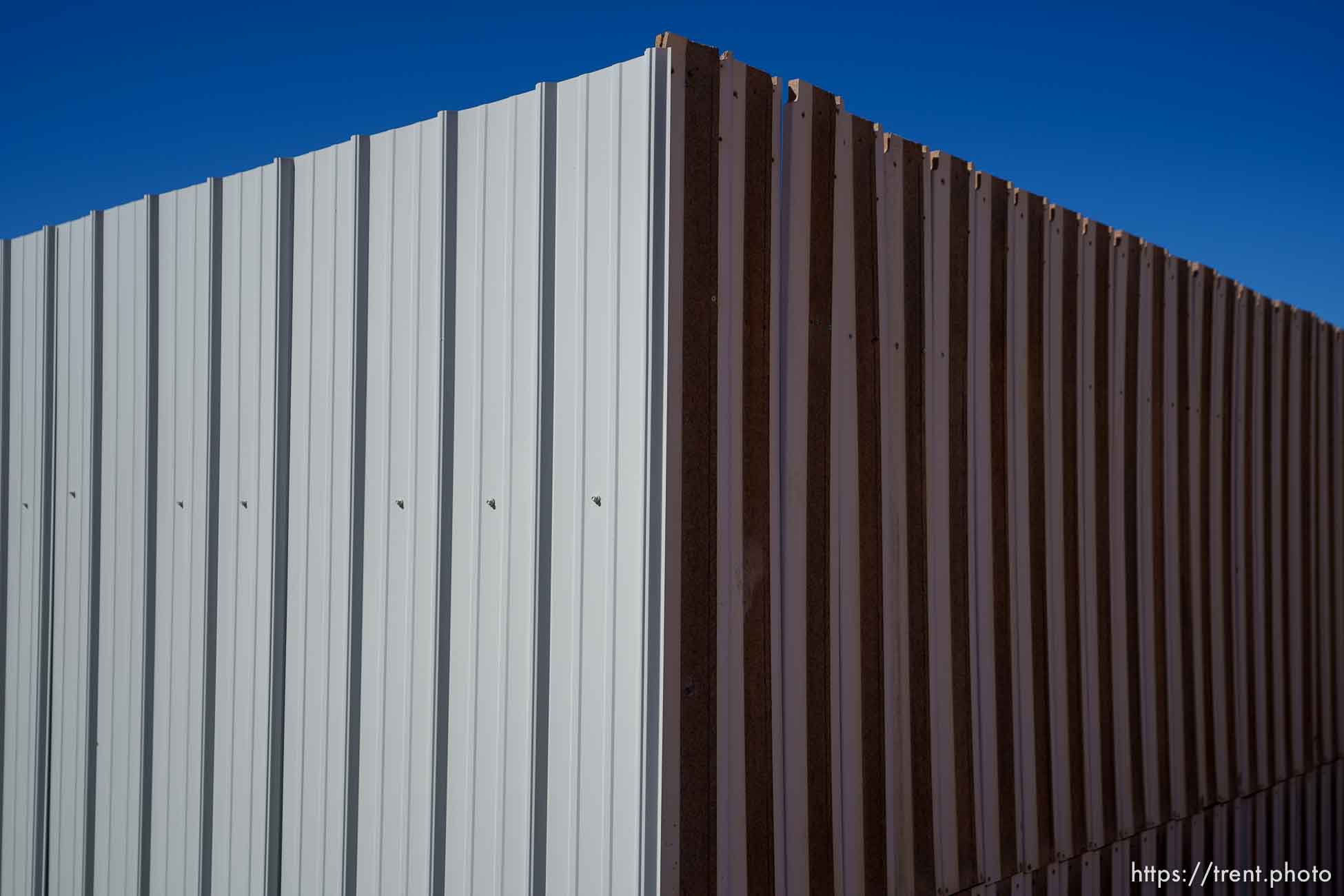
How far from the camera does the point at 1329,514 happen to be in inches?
249

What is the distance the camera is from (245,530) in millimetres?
3736

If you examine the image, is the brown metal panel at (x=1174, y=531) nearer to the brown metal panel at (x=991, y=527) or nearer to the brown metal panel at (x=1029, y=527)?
the brown metal panel at (x=1029, y=527)

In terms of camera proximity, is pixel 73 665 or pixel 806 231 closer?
pixel 806 231

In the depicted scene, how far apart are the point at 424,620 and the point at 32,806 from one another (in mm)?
2480

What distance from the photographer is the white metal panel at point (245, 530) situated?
3.63 meters

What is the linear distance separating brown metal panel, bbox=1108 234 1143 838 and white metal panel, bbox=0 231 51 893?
430 centimetres

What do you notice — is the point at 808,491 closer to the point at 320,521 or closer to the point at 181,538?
the point at 320,521

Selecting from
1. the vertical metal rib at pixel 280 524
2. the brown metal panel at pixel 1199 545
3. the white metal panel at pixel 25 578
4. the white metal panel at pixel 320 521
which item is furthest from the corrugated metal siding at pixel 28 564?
the brown metal panel at pixel 1199 545

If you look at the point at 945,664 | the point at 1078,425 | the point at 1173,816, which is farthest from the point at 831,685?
the point at 1173,816

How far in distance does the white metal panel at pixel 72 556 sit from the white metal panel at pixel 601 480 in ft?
8.02

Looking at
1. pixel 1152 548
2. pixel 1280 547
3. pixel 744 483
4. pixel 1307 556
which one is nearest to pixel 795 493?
pixel 744 483

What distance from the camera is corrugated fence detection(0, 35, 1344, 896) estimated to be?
276 centimetres

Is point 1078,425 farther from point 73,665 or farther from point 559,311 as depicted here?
point 73,665

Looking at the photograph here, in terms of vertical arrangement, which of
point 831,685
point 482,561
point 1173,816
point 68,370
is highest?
point 68,370
